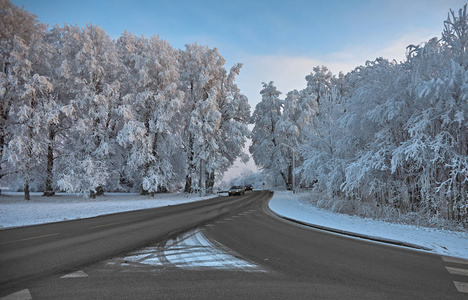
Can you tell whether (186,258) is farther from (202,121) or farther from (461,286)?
(202,121)

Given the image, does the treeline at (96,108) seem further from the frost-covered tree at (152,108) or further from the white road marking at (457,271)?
the white road marking at (457,271)

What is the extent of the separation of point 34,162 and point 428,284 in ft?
82.4

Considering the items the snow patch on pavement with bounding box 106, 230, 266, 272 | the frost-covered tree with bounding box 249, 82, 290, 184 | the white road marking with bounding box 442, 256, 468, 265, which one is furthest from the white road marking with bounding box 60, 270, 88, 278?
the frost-covered tree with bounding box 249, 82, 290, 184

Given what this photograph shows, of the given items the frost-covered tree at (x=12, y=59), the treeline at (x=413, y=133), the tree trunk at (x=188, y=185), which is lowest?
the tree trunk at (x=188, y=185)

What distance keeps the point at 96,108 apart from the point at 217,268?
72.9 ft

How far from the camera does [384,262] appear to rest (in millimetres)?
5254

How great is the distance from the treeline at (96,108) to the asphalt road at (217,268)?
1534cm

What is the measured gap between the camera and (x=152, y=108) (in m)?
26.0

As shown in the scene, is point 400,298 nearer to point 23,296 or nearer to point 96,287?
point 96,287

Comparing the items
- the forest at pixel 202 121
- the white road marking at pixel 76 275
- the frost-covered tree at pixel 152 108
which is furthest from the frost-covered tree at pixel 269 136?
the white road marking at pixel 76 275

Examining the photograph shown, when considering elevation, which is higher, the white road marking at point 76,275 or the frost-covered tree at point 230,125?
the frost-covered tree at point 230,125

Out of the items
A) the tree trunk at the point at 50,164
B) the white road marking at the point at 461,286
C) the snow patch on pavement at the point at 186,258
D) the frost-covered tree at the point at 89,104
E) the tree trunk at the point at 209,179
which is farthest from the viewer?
the tree trunk at the point at 209,179

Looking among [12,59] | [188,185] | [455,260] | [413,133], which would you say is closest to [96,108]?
[12,59]

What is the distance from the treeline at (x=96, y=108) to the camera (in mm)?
18828
